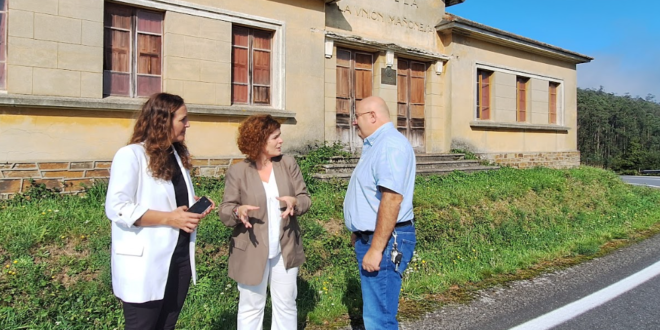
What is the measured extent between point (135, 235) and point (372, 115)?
1.68m

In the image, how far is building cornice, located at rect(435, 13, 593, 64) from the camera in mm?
12970

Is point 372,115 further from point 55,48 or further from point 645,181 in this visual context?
point 645,181

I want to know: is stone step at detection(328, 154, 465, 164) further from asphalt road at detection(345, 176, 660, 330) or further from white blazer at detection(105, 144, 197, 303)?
white blazer at detection(105, 144, 197, 303)

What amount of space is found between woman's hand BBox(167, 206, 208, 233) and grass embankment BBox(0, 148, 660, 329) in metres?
1.70

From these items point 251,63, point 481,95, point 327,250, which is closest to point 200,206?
point 327,250

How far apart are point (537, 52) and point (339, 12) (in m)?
8.44

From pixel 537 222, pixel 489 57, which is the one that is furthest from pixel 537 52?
pixel 537 222

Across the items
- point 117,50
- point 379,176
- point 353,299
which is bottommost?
point 353,299

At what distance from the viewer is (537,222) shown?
8352mm

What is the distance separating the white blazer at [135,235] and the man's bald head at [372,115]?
1.44m

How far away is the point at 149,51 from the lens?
8469 millimetres

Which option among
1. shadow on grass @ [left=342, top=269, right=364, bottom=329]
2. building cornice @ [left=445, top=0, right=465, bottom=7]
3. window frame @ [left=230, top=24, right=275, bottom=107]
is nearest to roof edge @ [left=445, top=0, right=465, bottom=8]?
building cornice @ [left=445, top=0, right=465, bottom=7]

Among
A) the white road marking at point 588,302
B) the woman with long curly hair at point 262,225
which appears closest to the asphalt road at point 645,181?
the white road marking at point 588,302

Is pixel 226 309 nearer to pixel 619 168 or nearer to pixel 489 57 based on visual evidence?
pixel 489 57
